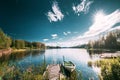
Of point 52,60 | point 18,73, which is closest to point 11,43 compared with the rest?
point 52,60

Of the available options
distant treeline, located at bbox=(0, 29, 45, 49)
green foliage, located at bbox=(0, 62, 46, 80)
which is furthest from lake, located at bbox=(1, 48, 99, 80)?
distant treeline, located at bbox=(0, 29, 45, 49)

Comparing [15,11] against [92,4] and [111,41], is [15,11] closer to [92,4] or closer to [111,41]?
[92,4]

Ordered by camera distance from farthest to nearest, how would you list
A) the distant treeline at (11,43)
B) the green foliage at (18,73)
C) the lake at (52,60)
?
the distant treeline at (11,43) < the lake at (52,60) < the green foliage at (18,73)

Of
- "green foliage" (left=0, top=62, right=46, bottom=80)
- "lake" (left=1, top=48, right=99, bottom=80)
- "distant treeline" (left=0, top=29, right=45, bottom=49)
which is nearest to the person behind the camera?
"green foliage" (left=0, top=62, right=46, bottom=80)

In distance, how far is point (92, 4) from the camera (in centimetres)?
1310

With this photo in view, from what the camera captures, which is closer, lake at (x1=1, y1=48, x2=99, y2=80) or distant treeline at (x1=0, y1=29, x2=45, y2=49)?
lake at (x1=1, y1=48, x2=99, y2=80)

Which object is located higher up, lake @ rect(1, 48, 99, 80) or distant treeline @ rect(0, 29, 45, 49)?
distant treeline @ rect(0, 29, 45, 49)

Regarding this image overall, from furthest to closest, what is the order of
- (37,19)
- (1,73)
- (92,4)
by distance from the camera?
1. (37,19)
2. (92,4)
3. (1,73)

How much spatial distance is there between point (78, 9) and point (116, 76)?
9.02 m

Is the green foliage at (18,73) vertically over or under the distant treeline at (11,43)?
Result: under

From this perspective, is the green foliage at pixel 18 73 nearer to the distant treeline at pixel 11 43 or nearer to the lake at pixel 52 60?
the lake at pixel 52 60

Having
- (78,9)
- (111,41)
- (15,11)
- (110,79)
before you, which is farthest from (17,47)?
(110,79)

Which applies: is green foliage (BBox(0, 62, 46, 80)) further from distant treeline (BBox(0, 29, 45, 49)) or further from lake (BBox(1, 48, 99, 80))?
distant treeline (BBox(0, 29, 45, 49))

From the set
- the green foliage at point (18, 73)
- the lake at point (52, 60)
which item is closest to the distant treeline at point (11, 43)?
the lake at point (52, 60)
